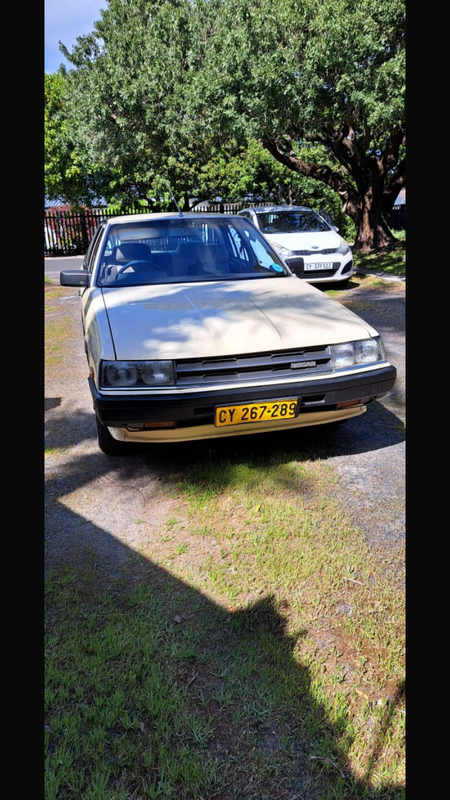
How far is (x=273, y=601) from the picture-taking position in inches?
93.7

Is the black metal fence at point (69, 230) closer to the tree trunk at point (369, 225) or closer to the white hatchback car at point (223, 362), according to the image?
the tree trunk at point (369, 225)

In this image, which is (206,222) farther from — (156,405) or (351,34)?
(351,34)

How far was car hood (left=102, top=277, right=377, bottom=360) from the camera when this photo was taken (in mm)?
3113

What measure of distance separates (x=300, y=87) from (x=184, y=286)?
343 inches

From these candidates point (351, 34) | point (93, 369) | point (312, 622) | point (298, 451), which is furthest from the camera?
point (351, 34)

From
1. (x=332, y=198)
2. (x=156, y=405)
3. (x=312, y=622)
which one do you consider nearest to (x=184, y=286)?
(x=156, y=405)

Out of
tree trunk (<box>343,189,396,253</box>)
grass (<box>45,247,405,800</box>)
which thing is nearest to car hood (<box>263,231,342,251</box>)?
tree trunk (<box>343,189,396,253</box>)

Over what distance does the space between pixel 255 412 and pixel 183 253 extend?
2.01m

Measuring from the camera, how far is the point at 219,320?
11.0ft

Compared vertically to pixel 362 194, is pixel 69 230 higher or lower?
higher

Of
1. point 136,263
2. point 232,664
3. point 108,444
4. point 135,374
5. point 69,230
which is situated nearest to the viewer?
point 232,664

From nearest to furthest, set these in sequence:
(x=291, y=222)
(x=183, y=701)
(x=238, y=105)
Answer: (x=183, y=701) < (x=291, y=222) < (x=238, y=105)

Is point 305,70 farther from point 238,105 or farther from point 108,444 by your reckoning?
point 108,444

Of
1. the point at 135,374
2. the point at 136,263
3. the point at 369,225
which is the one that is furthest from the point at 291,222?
the point at 135,374
